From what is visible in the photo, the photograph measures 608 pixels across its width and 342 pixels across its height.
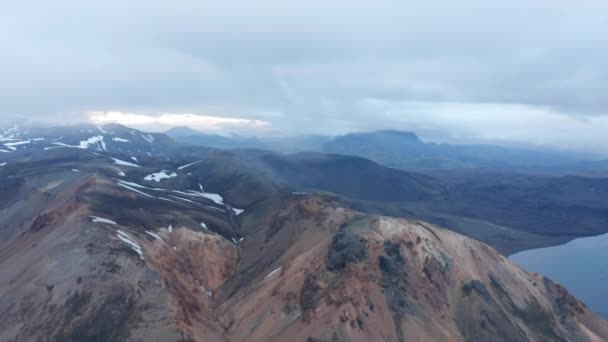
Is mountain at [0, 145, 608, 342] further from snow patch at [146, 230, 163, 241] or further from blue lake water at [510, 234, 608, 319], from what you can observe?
blue lake water at [510, 234, 608, 319]

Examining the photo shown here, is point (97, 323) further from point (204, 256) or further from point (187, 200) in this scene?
point (187, 200)

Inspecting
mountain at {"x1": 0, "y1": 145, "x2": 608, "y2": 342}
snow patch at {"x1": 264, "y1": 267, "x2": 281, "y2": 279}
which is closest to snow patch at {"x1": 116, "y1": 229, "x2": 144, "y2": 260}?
mountain at {"x1": 0, "y1": 145, "x2": 608, "y2": 342}

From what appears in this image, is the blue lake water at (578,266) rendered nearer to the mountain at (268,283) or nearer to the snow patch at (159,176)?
the mountain at (268,283)

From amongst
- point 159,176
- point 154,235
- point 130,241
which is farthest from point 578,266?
point 159,176

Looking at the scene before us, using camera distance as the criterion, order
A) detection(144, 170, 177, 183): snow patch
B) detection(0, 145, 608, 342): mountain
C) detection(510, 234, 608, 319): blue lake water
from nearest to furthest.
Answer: detection(0, 145, 608, 342): mountain
detection(510, 234, 608, 319): blue lake water
detection(144, 170, 177, 183): snow patch

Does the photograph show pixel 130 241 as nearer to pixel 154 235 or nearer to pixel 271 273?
pixel 154 235

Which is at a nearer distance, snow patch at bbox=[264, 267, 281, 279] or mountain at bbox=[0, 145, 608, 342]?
mountain at bbox=[0, 145, 608, 342]

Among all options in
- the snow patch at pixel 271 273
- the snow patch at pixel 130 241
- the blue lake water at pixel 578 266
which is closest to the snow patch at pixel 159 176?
the snow patch at pixel 130 241
